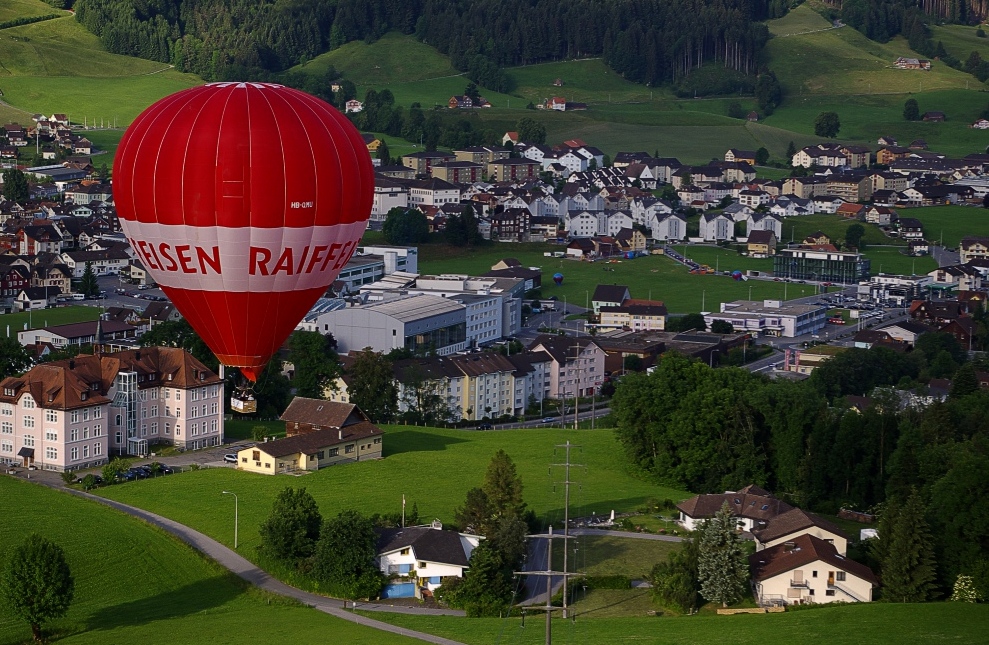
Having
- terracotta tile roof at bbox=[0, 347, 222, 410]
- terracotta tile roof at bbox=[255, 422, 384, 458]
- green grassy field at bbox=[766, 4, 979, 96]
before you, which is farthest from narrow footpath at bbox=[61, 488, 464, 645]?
green grassy field at bbox=[766, 4, 979, 96]

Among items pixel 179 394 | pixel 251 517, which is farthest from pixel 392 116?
pixel 251 517

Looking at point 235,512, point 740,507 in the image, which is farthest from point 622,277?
point 235,512

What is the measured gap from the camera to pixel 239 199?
22453 mm

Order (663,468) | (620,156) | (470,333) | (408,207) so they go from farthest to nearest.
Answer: (620,156) → (408,207) → (470,333) → (663,468)

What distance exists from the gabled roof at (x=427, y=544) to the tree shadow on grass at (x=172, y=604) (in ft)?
7.90

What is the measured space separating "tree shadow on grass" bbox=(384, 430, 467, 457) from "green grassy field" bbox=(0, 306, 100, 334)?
17606 millimetres

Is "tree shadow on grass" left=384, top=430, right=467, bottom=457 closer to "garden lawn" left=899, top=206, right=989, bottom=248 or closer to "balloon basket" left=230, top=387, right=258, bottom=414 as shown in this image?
"balloon basket" left=230, top=387, right=258, bottom=414

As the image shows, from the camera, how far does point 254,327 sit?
23.5 metres

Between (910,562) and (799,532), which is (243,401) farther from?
(910,562)

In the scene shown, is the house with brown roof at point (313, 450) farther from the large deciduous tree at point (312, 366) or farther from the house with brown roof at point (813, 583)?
the house with brown roof at point (813, 583)

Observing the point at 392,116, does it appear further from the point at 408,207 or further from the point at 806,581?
the point at 806,581

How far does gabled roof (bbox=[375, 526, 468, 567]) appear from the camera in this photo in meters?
27.3

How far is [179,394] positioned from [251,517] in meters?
6.69

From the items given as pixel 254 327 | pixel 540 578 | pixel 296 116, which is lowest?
pixel 540 578
